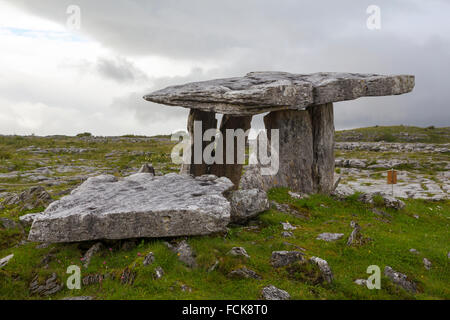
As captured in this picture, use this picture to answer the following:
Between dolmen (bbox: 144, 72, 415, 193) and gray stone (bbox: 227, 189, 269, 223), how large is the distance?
3.36 metres

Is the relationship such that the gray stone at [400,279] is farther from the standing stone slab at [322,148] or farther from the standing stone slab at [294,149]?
the standing stone slab at [322,148]

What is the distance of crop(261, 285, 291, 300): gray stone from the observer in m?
9.89

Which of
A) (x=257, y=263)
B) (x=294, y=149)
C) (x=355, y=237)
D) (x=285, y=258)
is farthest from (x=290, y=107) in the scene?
(x=257, y=263)

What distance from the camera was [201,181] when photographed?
17641 mm

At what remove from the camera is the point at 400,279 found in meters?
11.4

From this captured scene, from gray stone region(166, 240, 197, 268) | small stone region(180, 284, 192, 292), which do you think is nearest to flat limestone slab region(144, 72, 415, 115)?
gray stone region(166, 240, 197, 268)

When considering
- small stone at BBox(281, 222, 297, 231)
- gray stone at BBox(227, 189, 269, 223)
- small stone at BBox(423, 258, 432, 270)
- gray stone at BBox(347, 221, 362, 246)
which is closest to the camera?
small stone at BBox(423, 258, 432, 270)

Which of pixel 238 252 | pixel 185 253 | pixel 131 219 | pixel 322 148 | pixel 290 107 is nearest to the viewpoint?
pixel 185 253

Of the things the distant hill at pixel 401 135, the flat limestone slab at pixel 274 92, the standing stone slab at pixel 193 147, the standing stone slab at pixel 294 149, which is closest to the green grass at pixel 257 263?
the standing stone slab at pixel 294 149

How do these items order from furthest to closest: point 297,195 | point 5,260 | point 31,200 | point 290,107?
point 297,195 → point 31,200 → point 290,107 → point 5,260

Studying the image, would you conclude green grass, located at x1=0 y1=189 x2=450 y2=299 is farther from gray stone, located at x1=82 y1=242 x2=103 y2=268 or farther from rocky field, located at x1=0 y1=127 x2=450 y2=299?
gray stone, located at x1=82 y1=242 x2=103 y2=268

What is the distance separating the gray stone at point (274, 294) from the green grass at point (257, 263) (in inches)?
9.0

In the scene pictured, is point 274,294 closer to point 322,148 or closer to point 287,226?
point 287,226

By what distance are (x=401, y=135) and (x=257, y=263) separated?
272 feet
